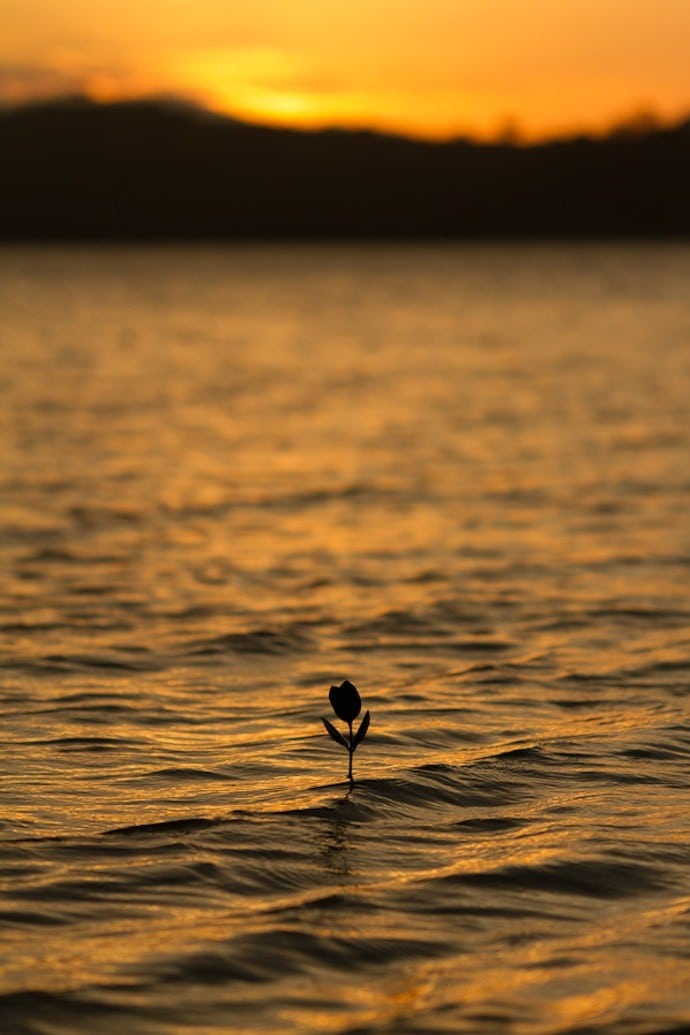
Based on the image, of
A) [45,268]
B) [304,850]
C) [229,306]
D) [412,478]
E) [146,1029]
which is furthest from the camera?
[45,268]

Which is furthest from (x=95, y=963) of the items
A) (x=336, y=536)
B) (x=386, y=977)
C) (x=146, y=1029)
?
(x=336, y=536)

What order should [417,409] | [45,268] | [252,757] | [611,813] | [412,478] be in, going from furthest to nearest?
[45,268]
[417,409]
[412,478]
[252,757]
[611,813]

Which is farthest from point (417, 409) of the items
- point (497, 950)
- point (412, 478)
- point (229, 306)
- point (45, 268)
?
point (45, 268)

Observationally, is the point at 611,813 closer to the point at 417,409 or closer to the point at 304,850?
the point at 304,850

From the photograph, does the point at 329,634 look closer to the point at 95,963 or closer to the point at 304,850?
the point at 304,850

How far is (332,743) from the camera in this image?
9.00 metres

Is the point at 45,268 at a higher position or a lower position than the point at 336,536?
higher

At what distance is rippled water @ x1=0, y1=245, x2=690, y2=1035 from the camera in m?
5.80

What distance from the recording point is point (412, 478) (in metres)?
23.2

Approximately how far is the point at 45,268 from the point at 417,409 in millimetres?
130449

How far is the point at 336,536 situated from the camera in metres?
18.0

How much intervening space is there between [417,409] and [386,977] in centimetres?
2932

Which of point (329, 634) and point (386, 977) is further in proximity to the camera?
point (329, 634)

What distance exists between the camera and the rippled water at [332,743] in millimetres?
5797
